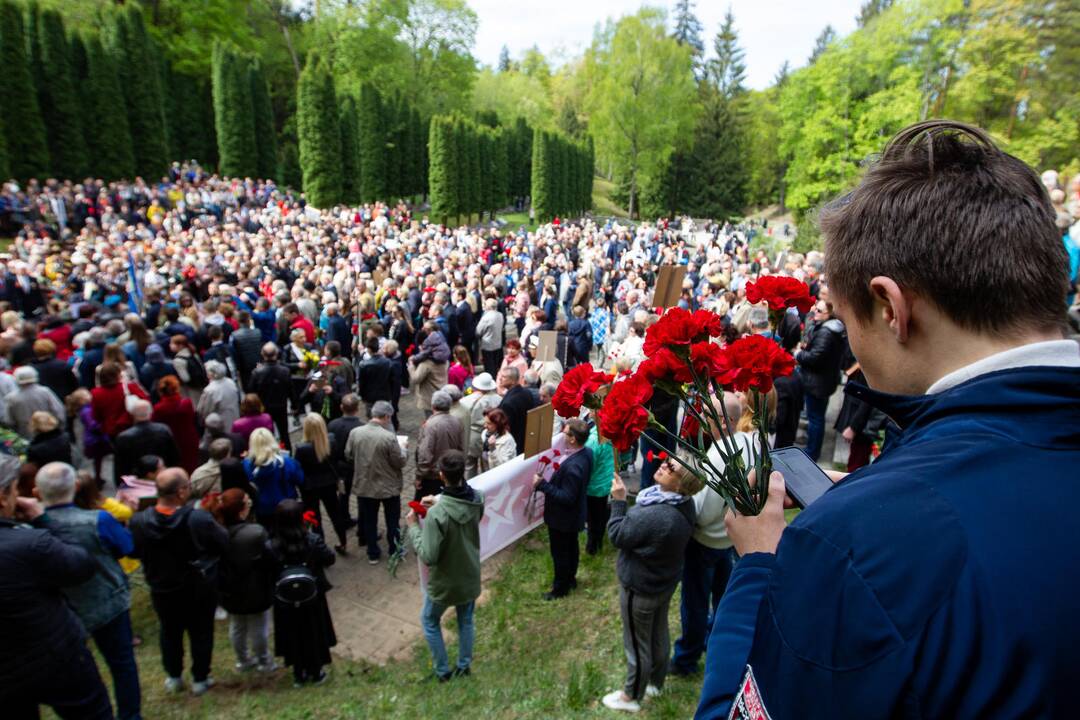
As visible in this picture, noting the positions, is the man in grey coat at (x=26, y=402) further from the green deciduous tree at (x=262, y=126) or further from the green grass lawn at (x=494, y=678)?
the green deciduous tree at (x=262, y=126)

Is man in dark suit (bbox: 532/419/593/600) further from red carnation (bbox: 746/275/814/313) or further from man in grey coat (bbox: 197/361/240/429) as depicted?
man in grey coat (bbox: 197/361/240/429)

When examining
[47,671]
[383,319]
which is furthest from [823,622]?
[383,319]

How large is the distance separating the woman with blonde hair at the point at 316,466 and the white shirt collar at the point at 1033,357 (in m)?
6.18

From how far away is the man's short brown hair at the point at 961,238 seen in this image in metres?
1.09

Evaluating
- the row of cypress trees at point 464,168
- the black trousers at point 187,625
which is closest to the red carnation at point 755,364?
the black trousers at point 187,625

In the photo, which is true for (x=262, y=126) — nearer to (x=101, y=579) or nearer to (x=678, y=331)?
(x=101, y=579)

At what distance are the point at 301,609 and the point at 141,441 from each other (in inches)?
116

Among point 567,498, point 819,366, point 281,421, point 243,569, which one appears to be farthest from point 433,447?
point 819,366

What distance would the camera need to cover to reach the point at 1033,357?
1.03 meters

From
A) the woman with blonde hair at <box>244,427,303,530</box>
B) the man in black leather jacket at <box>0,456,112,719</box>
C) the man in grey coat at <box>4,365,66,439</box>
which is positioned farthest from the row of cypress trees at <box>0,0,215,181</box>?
the man in black leather jacket at <box>0,456,112,719</box>

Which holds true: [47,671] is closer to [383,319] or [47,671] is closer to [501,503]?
[501,503]

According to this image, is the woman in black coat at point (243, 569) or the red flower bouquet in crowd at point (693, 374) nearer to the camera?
the red flower bouquet in crowd at point (693, 374)

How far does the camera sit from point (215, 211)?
1064 inches

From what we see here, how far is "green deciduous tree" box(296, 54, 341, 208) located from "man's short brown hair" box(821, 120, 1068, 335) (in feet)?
118
